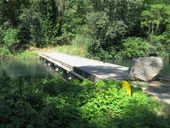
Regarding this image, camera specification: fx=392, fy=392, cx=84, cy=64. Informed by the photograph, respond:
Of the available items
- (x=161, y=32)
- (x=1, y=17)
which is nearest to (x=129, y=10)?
(x=161, y=32)

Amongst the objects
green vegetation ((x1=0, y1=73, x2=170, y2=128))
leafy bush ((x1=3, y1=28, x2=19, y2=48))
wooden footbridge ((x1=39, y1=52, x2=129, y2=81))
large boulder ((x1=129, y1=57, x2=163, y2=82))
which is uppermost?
green vegetation ((x1=0, y1=73, x2=170, y2=128))

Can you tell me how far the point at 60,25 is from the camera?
3875 cm

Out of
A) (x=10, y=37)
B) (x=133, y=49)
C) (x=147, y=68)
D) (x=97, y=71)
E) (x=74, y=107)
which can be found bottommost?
(x=133, y=49)

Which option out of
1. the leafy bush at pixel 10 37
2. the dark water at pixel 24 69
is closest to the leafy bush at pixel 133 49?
the dark water at pixel 24 69

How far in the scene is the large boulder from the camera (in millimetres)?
11656

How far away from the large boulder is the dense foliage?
18787 millimetres

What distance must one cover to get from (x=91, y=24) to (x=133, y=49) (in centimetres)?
473

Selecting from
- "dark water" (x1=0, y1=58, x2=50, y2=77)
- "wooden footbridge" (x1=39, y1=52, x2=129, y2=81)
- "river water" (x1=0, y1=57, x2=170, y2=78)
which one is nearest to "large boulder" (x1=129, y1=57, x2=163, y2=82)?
"wooden footbridge" (x1=39, y1=52, x2=129, y2=81)

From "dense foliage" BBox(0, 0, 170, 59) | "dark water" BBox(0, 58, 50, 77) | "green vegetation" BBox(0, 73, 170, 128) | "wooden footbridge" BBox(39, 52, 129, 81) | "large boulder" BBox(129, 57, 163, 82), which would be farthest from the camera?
"dense foliage" BBox(0, 0, 170, 59)

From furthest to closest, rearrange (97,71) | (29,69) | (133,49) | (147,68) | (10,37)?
(10,37), (133,49), (29,69), (97,71), (147,68)

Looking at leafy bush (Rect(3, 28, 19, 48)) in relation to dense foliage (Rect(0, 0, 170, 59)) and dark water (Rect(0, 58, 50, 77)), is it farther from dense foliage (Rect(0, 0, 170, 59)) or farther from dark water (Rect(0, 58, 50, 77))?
dark water (Rect(0, 58, 50, 77))

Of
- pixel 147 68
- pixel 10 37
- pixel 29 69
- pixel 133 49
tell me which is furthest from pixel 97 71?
pixel 10 37

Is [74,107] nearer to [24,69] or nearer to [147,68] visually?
[147,68]

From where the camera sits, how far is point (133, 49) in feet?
110
